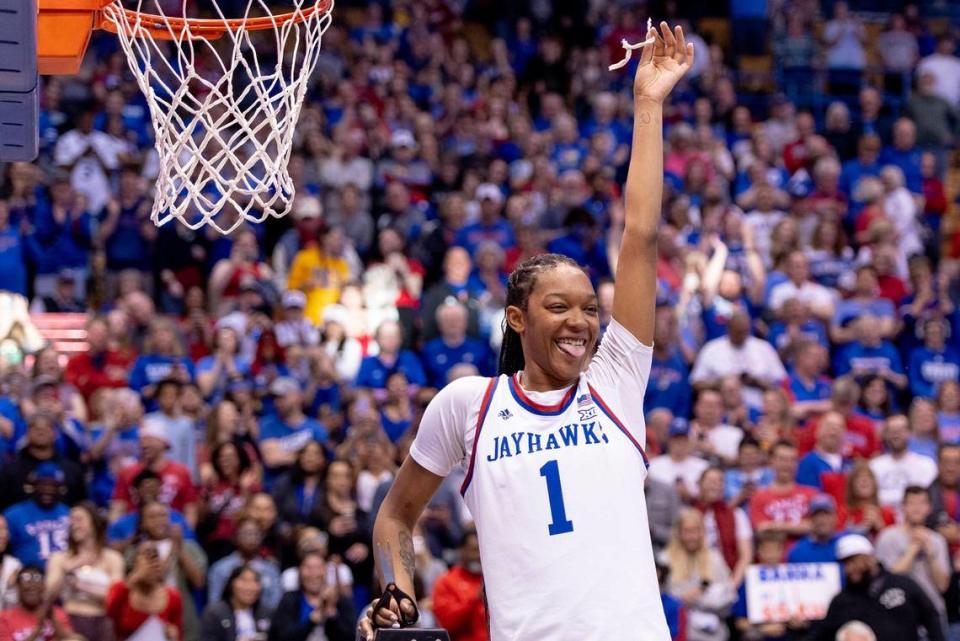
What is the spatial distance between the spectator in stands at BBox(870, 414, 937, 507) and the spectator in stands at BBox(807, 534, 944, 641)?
1726 mm

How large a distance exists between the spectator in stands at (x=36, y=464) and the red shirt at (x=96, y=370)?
1.23 meters

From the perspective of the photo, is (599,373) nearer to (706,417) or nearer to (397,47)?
(706,417)

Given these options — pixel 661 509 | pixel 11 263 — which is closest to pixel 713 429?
pixel 661 509

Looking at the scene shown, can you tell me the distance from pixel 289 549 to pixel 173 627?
1013mm

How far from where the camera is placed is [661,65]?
14.8 ft

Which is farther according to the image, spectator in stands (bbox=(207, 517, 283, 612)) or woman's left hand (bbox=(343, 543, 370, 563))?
woman's left hand (bbox=(343, 543, 370, 563))

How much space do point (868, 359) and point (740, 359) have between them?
1220mm

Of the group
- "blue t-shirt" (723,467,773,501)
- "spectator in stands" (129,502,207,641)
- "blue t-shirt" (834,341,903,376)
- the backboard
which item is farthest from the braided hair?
"blue t-shirt" (834,341,903,376)

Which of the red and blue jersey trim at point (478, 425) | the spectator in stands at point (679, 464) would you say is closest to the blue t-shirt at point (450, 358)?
the spectator in stands at point (679, 464)

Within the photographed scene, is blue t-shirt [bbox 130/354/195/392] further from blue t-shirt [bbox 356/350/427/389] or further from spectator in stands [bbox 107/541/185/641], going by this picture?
spectator in stands [bbox 107/541/185/641]

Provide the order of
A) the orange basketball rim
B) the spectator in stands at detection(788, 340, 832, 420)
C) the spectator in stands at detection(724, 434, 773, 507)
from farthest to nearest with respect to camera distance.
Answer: the spectator in stands at detection(788, 340, 832, 420)
the spectator in stands at detection(724, 434, 773, 507)
the orange basketball rim

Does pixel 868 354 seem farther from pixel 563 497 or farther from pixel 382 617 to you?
pixel 382 617

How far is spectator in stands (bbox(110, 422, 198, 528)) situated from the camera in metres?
9.95

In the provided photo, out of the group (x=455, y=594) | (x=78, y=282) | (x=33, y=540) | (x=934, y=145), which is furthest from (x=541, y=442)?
(x=934, y=145)
